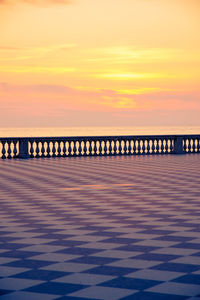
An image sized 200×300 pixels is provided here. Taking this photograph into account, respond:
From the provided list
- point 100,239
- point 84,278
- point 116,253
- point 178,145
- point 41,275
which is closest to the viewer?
point 84,278

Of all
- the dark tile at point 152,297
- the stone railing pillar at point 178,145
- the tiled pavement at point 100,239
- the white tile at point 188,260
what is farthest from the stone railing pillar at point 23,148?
the dark tile at point 152,297

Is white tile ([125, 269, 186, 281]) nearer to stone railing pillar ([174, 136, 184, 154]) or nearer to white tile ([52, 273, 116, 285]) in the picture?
white tile ([52, 273, 116, 285])

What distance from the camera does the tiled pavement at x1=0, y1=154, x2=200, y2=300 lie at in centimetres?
671

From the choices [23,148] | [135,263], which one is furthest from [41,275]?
[23,148]

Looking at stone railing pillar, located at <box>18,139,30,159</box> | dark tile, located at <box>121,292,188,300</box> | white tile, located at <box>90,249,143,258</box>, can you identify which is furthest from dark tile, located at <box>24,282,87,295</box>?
stone railing pillar, located at <box>18,139,30,159</box>

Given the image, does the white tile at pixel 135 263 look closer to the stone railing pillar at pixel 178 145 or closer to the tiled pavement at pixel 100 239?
the tiled pavement at pixel 100 239

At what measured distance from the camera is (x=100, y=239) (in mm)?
9430

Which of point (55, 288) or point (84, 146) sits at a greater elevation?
point (84, 146)

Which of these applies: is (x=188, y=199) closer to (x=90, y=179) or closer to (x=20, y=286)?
(x=90, y=179)

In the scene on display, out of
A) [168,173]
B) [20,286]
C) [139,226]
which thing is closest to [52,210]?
[139,226]

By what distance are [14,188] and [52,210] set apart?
4.55m

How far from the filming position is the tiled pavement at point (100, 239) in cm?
671

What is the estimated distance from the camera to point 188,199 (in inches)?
566

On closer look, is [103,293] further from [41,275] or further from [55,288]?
[41,275]
